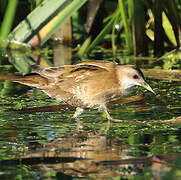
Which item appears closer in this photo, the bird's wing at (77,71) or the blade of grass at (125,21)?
the bird's wing at (77,71)

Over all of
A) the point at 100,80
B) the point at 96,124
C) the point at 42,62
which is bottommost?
the point at 96,124

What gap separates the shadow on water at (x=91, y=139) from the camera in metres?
3.79

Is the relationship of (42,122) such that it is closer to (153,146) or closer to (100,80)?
(100,80)

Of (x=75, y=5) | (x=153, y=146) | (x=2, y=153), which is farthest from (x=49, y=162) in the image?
(x=75, y=5)

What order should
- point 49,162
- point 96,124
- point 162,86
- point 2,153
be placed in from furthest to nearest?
point 162,86, point 96,124, point 2,153, point 49,162

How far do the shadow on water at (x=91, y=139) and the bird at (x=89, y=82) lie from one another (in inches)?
7.4

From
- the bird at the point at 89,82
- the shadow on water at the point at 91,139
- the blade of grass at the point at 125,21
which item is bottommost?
the shadow on water at the point at 91,139

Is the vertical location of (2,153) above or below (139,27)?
below

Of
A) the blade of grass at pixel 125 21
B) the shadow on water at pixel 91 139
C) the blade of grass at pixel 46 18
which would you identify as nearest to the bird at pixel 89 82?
the shadow on water at pixel 91 139

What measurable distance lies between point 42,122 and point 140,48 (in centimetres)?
425

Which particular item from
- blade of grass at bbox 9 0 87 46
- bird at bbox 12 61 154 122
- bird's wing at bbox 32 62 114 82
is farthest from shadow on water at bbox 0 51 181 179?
blade of grass at bbox 9 0 87 46

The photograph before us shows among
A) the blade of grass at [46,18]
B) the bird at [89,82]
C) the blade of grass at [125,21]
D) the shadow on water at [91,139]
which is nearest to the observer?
the shadow on water at [91,139]

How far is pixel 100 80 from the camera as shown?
18.4 feet

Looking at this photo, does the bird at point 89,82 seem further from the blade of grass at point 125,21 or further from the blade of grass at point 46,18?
the blade of grass at point 125,21
